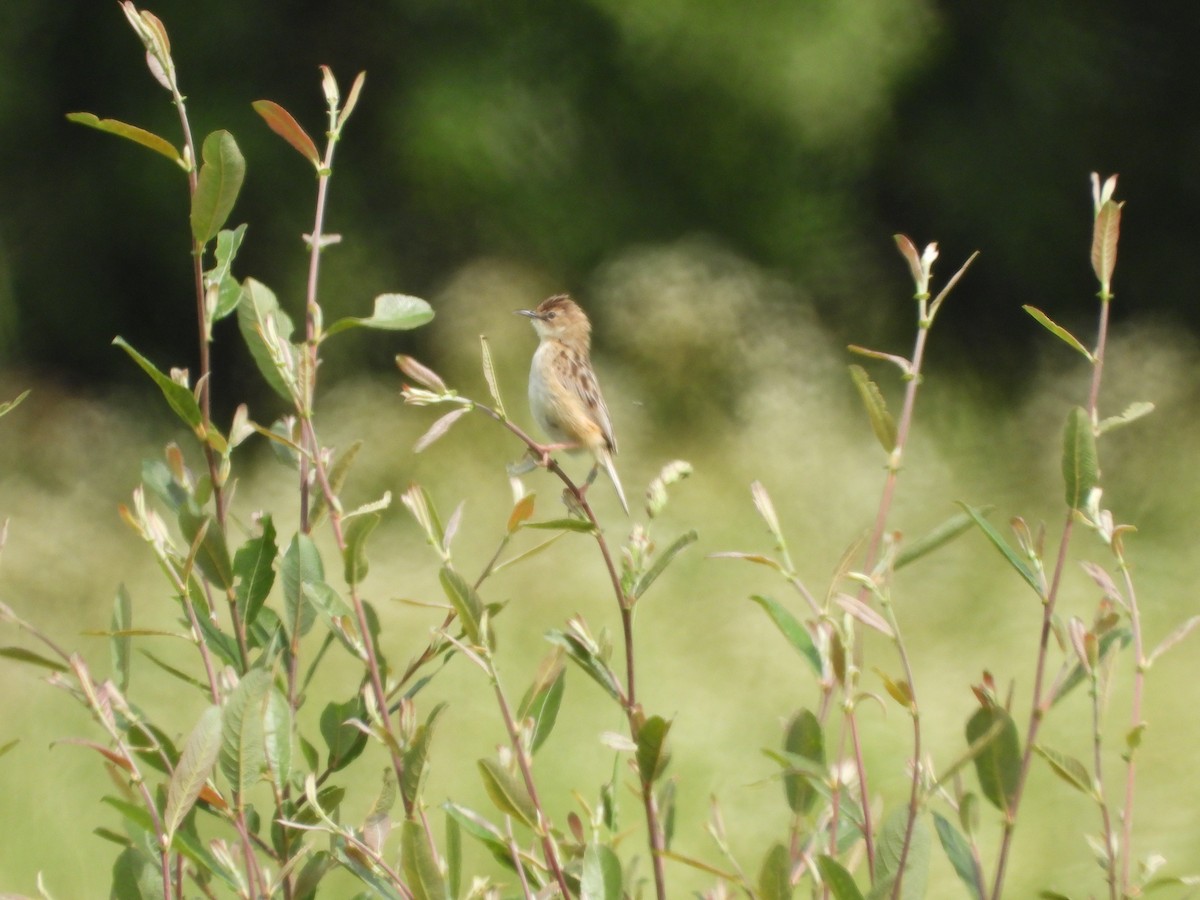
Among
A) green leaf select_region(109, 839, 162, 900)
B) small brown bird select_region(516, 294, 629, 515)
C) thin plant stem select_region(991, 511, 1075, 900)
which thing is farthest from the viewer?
small brown bird select_region(516, 294, 629, 515)

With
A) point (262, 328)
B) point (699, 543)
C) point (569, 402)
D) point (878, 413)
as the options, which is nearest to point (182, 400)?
point (262, 328)

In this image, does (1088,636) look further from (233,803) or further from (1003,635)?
(1003,635)

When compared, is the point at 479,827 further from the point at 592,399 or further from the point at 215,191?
the point at 592,399

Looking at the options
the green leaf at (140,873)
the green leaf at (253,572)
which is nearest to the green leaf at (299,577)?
the green leaf at (253,572)

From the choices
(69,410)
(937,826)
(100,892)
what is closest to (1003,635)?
(100,892)

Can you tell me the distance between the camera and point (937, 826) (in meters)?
0.60

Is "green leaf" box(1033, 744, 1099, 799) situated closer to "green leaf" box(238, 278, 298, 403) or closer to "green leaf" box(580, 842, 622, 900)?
"green leaf" box(580, 842, 622, 900)

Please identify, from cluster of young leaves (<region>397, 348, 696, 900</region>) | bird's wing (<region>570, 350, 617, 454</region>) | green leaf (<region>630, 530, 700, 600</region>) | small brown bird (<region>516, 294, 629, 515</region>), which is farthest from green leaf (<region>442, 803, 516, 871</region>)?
bird's wing (<region>570, 350, 617, 454</region>)

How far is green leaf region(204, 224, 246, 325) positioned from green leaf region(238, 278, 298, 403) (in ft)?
0.07

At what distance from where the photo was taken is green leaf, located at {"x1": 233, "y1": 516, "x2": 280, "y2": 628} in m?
0.63

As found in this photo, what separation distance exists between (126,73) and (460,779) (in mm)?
2184

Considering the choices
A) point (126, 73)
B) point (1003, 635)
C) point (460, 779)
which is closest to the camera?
point (460, 779)

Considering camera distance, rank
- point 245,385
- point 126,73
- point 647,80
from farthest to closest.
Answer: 1. point 245,385
2. point 126,73
3. point 647,80

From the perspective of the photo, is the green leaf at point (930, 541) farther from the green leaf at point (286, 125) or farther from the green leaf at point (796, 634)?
the green leaf at point (286, 125)
